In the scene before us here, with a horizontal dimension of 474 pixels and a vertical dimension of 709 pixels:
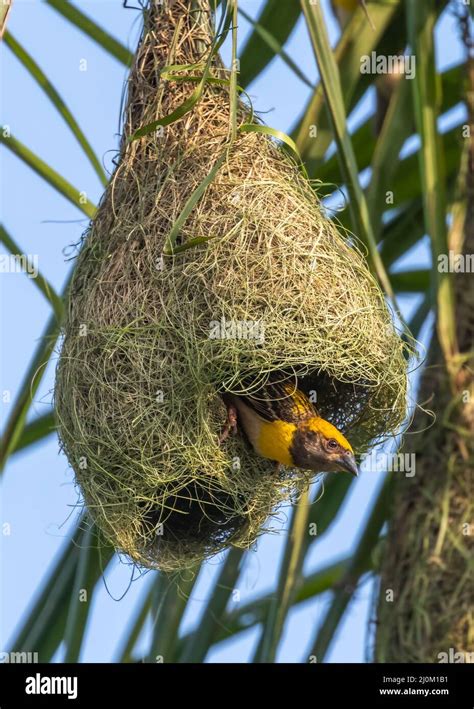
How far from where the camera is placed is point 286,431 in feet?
10.6

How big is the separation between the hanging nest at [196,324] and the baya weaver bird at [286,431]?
4 cm

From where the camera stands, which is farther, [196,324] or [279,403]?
[279,403]

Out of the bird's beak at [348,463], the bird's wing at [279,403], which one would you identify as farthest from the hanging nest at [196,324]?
the bird's beak at [348,463]

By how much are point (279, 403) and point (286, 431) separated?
0.09m

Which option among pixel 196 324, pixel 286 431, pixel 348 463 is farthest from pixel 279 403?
pixel 196 324

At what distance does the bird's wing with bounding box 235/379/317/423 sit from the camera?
128 inches

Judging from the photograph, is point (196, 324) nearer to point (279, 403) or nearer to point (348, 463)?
point (279, 403)

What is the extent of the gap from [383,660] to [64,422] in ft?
4.59

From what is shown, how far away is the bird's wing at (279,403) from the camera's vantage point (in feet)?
10.7

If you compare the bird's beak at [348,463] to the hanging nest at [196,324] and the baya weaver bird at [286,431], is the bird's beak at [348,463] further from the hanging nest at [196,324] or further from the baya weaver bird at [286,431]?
the hanging nest at [196,324]

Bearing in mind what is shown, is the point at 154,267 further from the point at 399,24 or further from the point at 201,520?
the point at 399,24

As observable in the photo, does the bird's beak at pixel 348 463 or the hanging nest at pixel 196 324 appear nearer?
the hanging nest at pixel 196 324

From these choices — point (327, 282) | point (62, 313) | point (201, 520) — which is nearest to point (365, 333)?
point (327, 282)

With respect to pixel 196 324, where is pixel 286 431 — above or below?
below
